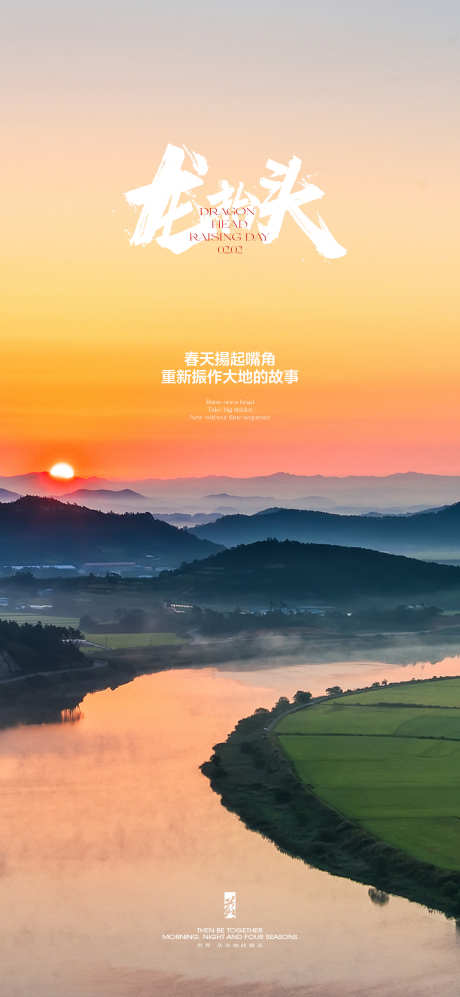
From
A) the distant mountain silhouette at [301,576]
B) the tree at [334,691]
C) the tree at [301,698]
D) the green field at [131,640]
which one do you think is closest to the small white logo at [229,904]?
the tree at [301,698]

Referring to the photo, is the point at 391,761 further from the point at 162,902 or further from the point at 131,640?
the point at 131,640

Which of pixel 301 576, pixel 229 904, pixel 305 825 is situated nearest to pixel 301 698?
pixel 305 825

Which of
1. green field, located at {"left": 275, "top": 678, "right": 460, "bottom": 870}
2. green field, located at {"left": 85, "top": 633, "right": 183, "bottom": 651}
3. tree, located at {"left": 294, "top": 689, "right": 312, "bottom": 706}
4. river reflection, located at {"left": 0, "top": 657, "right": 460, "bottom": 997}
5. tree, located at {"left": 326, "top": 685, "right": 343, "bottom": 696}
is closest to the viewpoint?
river reflection, located at {"left": 0, "top": 657, "right": 460, "bottom": 997}

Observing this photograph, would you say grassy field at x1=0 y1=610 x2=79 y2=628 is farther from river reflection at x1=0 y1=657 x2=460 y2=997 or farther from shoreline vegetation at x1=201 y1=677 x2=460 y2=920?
river reflection at x1=0 y1=657 x2=460 y2=997

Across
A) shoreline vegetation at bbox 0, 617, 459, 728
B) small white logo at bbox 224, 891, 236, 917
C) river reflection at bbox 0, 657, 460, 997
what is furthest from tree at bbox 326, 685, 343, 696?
small white logo at bbox 224, 891, 236, 917

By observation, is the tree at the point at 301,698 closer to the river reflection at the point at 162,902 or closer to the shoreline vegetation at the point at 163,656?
the shoreline vegetation at the point at 163,656

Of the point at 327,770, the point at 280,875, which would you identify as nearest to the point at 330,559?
the point at 327,770
